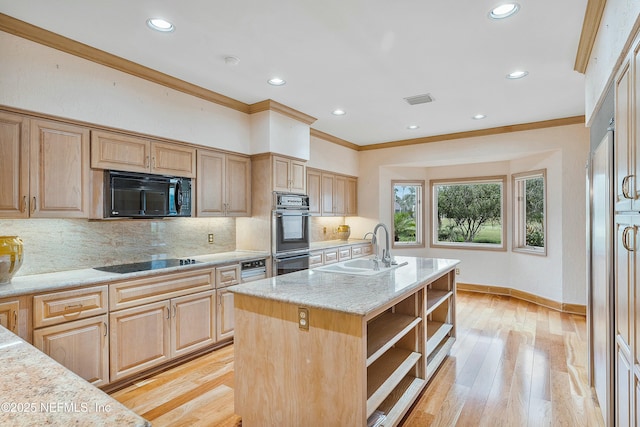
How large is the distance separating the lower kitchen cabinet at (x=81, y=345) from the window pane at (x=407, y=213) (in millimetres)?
4965

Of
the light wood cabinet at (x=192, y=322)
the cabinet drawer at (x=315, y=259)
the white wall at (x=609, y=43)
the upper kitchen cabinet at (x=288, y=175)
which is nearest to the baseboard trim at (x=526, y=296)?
the cabinet drawer at (x=315, y=259)

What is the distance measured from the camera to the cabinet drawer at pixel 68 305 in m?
2.25

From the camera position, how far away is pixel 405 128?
5168mm

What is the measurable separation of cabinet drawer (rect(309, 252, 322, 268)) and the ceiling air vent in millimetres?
2307

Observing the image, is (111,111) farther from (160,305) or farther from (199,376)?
(199,376)

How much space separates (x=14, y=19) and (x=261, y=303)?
2.50 m

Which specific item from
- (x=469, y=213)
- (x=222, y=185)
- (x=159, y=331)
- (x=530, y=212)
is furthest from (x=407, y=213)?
(x=159, y=331)

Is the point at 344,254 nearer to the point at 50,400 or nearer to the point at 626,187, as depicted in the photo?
the point at 626,187

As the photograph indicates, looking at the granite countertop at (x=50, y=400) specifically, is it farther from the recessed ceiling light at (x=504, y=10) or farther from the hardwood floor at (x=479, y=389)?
the recessed ceiling light at (x=504, y=10)

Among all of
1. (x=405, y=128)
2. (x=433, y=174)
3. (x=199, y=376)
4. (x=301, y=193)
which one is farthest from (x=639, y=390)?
(x=433, y=174)

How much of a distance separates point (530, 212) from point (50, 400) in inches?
242

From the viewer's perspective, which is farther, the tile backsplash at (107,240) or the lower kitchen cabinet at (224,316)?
the lower kitchen cabinet at (224,316)

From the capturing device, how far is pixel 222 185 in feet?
12.6

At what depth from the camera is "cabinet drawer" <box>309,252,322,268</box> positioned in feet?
15.4
